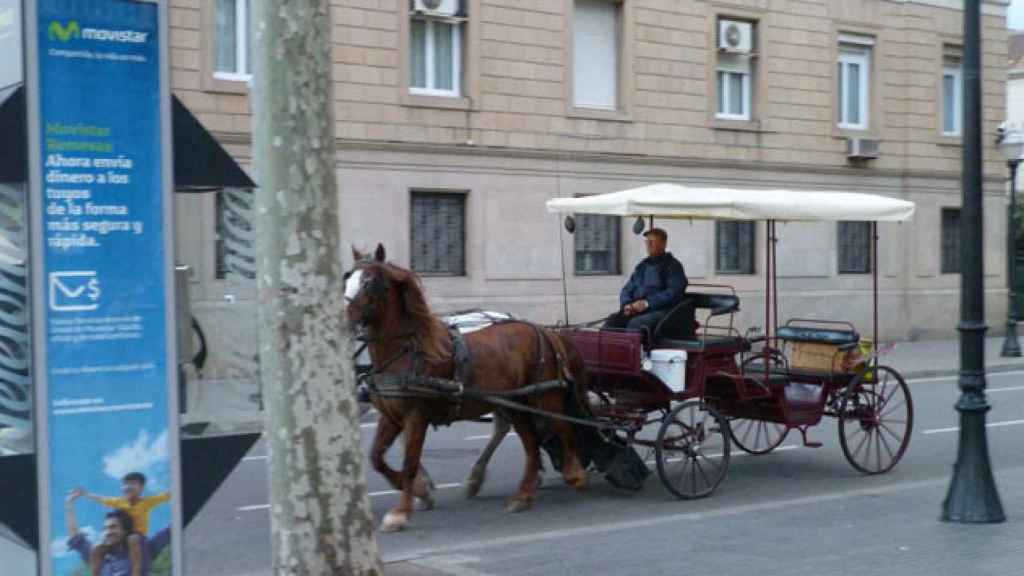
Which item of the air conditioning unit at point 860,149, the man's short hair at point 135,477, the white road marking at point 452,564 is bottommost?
the white road marking at point 452,564

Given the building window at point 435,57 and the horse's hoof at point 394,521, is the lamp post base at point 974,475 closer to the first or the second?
the horse's hoof at point 394,521

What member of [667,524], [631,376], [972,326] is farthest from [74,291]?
[631,376]

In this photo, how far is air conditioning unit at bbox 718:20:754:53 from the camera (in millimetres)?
28578

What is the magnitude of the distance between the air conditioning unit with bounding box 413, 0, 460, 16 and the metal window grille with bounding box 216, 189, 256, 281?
17248mm

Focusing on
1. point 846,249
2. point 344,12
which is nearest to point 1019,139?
point 846,249

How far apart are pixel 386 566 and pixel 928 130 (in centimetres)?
2630

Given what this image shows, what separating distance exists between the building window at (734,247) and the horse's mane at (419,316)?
18343 millimetres

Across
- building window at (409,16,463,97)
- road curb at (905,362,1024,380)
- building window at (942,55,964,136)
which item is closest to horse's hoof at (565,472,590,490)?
road curb at (905,362,1024,380)

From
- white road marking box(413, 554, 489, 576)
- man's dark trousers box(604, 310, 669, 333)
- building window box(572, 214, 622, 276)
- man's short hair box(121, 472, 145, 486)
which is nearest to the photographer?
man's short hair box(121, 472, 145, 486)

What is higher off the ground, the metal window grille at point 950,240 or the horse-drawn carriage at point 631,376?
the metal window grille at point 950,240

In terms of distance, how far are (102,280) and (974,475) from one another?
21.1 ft

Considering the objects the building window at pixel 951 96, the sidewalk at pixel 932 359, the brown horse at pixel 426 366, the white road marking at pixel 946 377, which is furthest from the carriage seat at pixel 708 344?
the building window at pixel 951 96

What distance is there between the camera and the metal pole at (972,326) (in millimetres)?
9852

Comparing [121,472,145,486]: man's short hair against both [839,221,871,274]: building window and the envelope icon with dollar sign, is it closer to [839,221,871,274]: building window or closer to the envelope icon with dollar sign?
the envelope icon with dollar sign
